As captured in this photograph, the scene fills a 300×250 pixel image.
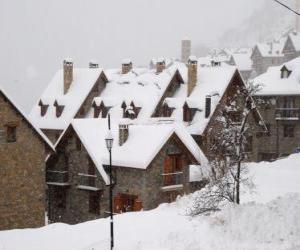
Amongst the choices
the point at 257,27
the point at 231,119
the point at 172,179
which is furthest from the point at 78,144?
the point at 257,27

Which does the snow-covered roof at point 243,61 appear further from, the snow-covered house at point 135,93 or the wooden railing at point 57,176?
the wooden railing at point 57,176

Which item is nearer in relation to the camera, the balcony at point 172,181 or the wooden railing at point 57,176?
the balcony at point 172,181

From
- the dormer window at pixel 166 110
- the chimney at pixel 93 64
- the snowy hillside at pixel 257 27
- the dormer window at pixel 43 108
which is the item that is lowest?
the dormer window at pixel 166 110

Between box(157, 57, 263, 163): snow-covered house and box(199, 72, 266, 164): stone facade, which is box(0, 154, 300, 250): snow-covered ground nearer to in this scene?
box(199, 72, 266, 164): stone facade

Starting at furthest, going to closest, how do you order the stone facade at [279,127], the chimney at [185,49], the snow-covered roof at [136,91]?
1. the chimney at [185,49]
2. the stone facade at [279,127]
3. the snow-covered roof at [136,91]

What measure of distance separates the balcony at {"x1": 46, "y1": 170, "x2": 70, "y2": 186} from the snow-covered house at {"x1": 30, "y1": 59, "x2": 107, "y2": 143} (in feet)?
30.8

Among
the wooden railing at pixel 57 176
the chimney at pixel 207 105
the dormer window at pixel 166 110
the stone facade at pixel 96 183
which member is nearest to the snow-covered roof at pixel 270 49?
the dormer window at pixel 166 110

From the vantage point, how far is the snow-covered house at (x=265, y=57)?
9119 centimetres

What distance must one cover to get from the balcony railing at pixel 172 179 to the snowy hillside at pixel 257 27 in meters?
135

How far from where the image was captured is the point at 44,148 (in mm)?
28641

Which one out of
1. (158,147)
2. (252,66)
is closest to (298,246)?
(158,147)

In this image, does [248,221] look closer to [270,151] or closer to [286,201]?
[286,201]

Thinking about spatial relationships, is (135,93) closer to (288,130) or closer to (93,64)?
(93,64)

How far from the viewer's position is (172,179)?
95.3 ft
